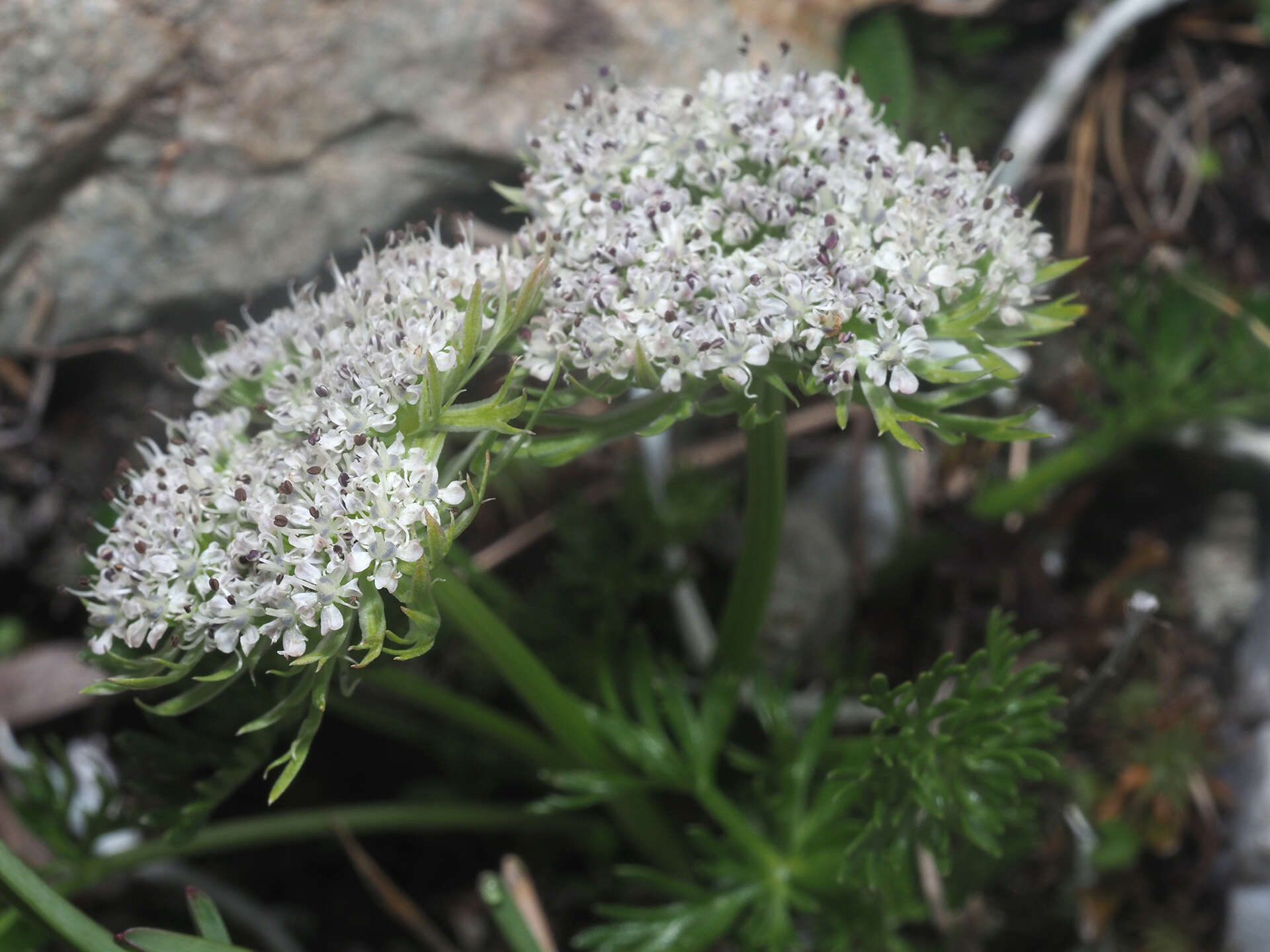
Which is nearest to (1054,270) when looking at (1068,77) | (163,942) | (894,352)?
(894,352)

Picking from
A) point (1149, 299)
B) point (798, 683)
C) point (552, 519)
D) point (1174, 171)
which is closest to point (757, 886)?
point (798, 683)

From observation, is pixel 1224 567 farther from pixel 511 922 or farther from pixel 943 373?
pixel 511 922

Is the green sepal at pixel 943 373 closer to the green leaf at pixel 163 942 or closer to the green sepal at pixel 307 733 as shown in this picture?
the green sepal at pixel 307 733

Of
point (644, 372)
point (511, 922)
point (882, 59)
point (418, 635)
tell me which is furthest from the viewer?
point (882, 59)

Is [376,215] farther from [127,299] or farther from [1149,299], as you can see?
[1149,299]

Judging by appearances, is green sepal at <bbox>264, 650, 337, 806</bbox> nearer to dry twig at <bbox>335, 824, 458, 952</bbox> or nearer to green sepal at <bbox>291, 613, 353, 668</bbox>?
green sepal at <bbox>291, 613, 353, 668</bbox>

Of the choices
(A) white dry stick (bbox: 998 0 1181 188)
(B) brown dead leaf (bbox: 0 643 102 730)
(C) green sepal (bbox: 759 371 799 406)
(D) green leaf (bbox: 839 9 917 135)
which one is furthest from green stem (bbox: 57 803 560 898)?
(A) white dry stick (bbox: 998 0 1181 188)
